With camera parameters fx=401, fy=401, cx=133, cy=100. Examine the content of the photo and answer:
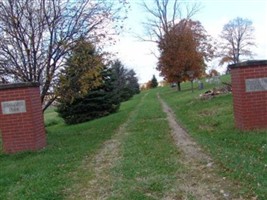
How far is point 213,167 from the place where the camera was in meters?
6.69

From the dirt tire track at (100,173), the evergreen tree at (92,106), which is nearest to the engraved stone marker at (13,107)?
the dirt tire track at (100,173)

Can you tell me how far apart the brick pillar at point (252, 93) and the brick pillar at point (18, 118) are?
5.32 m

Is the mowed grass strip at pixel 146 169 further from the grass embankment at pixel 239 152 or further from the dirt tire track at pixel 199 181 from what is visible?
the grass embankment at pixel 239 152

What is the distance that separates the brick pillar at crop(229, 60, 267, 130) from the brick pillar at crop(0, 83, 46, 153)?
532cm

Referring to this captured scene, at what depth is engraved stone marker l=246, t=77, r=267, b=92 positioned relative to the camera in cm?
990

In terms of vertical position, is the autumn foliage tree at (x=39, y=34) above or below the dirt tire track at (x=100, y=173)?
above

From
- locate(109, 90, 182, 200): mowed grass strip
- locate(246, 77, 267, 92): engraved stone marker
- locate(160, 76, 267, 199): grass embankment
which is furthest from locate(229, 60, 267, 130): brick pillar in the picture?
locate(109, 90, 182, 200): mowed grass strip

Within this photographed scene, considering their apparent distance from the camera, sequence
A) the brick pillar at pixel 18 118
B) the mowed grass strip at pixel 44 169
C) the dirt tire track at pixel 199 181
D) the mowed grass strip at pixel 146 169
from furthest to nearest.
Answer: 1. the brick pillar at pixel 18 118
2. the mowed grass strip at pixel 44 169
3. the mowed grass strip at pixel 146 169
4. the dirt tire track at pixel 199 181

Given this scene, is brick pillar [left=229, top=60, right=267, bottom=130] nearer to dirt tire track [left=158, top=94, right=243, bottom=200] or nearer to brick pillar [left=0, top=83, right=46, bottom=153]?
dirt tire track [left=158, top=94, right=243, bottom=200]

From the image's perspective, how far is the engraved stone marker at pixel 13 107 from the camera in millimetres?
10219

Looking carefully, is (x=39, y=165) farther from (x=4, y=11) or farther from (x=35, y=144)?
(x=4, y=11)

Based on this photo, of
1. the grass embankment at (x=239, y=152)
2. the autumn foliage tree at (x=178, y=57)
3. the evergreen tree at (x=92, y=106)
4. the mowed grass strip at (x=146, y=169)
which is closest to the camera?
the grass embankment at (x=239, y=152)

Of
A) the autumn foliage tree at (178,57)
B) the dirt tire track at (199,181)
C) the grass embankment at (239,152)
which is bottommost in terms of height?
the dirt tire track at (199,181)

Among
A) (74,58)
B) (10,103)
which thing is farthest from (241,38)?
(10,103)
